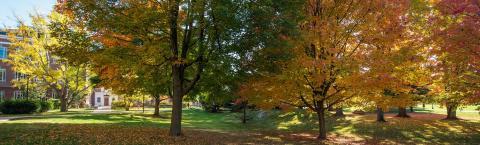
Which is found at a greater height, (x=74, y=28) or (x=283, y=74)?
(x=74, y=28)

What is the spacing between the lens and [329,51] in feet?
51.1

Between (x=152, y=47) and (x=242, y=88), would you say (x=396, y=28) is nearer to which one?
(x=242, y=88)

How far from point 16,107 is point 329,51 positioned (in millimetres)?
31663

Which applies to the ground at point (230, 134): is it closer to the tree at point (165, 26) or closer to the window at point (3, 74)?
the tree at point (165, 26)

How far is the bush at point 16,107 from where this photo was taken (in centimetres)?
3409

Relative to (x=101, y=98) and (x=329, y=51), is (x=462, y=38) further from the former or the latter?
(x=101, y=98)

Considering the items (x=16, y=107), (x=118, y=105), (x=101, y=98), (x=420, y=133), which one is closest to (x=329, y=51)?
(x=420, y=133)

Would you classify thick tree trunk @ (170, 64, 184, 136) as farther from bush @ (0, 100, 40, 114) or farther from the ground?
bush @ (0, 100, 40, 114)

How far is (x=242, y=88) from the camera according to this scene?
1758 cm

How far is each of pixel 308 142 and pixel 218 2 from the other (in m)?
8.36

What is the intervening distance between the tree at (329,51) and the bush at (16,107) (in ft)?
90.9

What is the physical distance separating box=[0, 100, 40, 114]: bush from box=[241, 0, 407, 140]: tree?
2770 centimetres

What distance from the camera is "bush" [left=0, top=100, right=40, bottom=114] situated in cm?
3409

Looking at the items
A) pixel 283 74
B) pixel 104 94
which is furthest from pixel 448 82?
pixel 104 94
